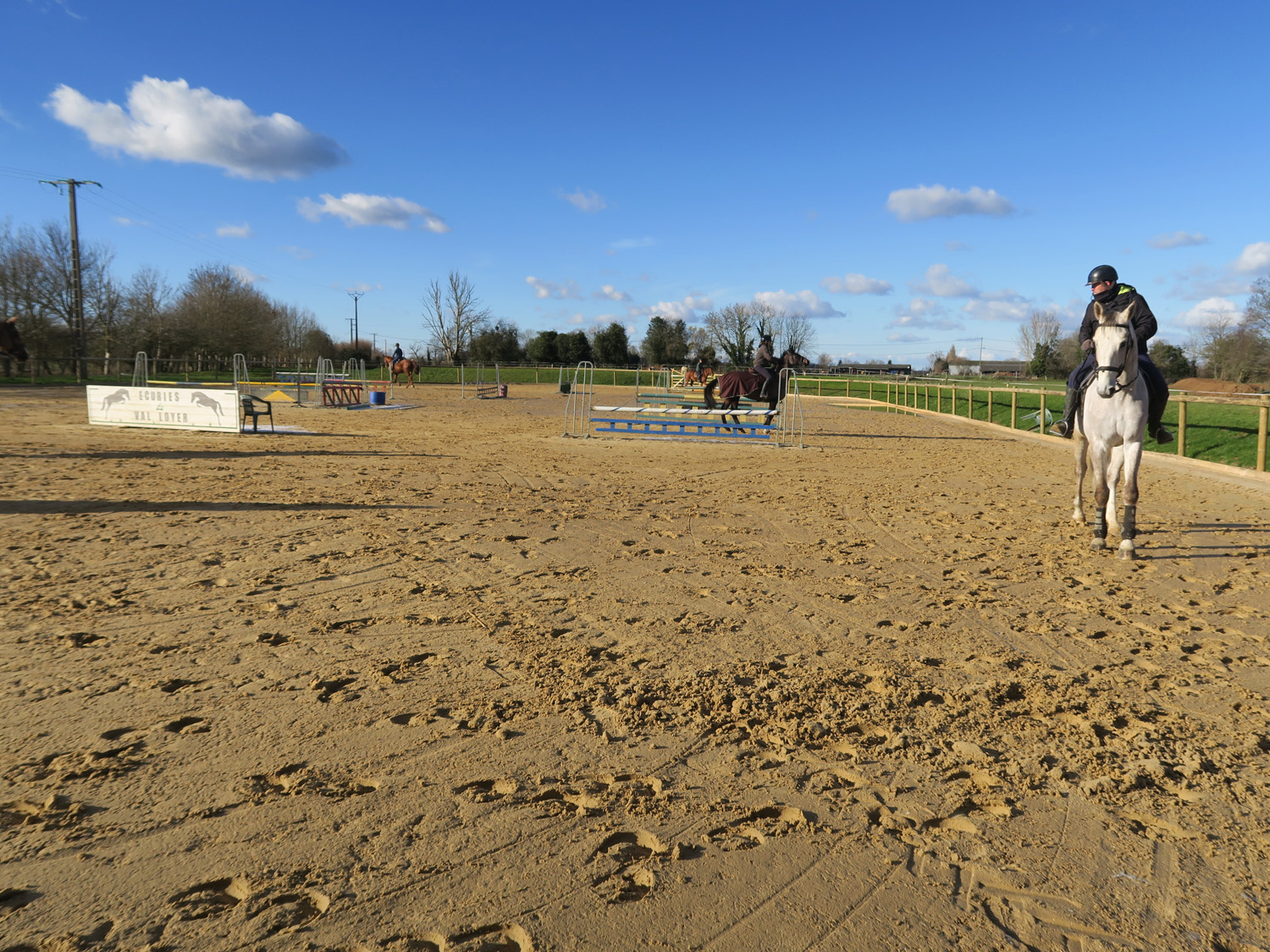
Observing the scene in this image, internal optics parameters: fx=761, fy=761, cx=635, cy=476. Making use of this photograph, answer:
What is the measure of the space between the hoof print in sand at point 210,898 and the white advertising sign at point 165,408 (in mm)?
15838

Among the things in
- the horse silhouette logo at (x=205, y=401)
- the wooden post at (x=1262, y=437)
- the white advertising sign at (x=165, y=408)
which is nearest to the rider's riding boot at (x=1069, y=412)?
the wooden post at (x=1262, y=437)

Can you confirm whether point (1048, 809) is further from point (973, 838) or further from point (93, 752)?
point (93, 752)

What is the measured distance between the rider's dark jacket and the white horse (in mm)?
116

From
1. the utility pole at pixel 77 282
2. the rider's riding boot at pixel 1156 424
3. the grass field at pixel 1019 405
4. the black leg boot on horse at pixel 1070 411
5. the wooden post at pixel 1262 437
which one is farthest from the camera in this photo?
→ the utility pole at pixel 77 282

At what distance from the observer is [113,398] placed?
17.1 metres

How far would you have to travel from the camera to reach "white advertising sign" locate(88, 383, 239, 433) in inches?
650

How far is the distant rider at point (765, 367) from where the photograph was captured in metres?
17.2

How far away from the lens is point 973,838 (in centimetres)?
266

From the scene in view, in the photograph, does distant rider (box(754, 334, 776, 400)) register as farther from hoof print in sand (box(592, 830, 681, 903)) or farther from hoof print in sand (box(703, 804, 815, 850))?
hoof print in sand (box(592, 830, 681, 903))

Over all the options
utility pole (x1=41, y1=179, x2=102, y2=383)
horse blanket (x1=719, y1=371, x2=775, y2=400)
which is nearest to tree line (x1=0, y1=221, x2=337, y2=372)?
utility pole (x1=41, y1=179, x2=102, y2=383)

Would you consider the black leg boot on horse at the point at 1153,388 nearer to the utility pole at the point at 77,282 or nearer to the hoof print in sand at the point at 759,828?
the hoof print in sand at the point at 759,828

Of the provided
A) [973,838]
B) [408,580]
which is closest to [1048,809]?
[973,838]

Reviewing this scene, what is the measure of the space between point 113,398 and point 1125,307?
19117 millimetres

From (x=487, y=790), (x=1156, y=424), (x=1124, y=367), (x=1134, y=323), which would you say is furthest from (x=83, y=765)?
(x=1156, y=424)
